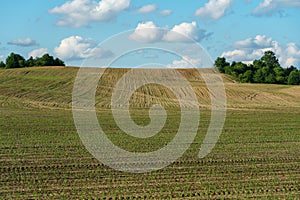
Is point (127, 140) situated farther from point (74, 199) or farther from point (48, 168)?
point (74, 199)

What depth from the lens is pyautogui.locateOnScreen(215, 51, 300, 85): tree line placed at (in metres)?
98.6

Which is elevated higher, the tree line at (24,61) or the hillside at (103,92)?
the tree line at (24,61)

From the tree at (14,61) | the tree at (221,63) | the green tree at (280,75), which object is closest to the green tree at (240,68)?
the tree at (221,63)

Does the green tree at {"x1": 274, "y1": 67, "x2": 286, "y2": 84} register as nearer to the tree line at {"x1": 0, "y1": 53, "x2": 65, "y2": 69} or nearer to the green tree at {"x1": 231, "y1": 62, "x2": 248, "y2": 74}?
the green tree at {"x1": 231, "y1": 62, "x2": 248, "y2": 74}

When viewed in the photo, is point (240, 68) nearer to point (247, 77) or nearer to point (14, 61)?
point (247, 77)

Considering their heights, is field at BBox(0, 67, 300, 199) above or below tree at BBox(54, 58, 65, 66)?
below

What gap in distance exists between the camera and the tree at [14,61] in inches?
4330

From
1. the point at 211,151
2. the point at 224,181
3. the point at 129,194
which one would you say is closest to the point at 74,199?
the point at 129,194

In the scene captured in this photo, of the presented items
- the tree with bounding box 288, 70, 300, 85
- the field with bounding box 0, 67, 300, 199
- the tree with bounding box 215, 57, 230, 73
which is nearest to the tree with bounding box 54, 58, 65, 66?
the tree with bounding box 215, 57, 230, 73

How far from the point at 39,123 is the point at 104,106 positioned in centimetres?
1704

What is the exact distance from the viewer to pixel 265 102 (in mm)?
63844

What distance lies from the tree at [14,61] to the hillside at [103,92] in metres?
28.3

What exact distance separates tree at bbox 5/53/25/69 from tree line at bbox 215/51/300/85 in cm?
3935

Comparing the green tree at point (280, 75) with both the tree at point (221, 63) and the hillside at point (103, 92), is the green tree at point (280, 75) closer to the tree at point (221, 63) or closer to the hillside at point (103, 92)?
the tree at point (221, 63)
